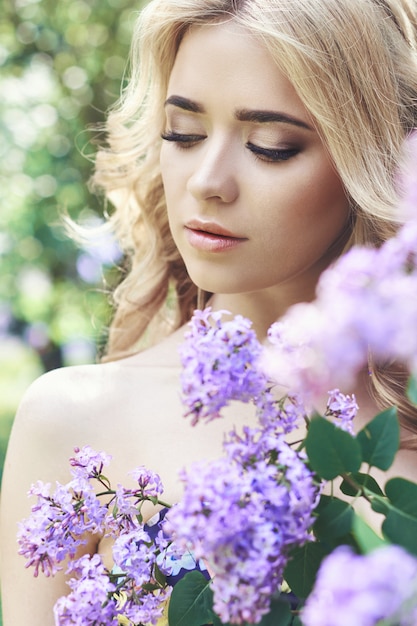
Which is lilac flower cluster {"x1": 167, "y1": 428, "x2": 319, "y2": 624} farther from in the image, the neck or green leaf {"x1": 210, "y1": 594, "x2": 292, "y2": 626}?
the neck

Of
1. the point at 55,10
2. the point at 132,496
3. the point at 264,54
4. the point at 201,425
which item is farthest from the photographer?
the point at 55,10

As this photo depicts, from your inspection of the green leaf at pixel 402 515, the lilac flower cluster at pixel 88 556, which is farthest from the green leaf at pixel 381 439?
the lilac flower cluster at pixel 88 556

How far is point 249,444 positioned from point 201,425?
1153 mm

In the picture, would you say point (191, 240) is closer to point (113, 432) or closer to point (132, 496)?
point (113, 432)

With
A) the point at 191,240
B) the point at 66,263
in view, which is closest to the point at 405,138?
the point at 191,240

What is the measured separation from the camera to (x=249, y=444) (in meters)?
0.76

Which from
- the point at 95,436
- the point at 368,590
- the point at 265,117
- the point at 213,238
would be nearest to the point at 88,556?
the point at 368,590

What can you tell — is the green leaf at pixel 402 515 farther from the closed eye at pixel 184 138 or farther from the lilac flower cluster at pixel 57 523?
the closed eye at pixel 184 138

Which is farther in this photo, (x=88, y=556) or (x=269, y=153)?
(x=269, y=153)

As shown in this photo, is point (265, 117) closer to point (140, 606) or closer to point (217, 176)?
point (217, 176)

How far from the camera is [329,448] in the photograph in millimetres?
812

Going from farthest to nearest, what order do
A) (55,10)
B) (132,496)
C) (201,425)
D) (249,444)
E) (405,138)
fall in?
(55,10) → (201,425) → (405,138) → (132,496) → (249,444)

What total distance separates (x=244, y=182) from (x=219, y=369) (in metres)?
0.83

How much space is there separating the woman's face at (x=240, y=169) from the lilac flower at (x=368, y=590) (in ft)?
3.37
